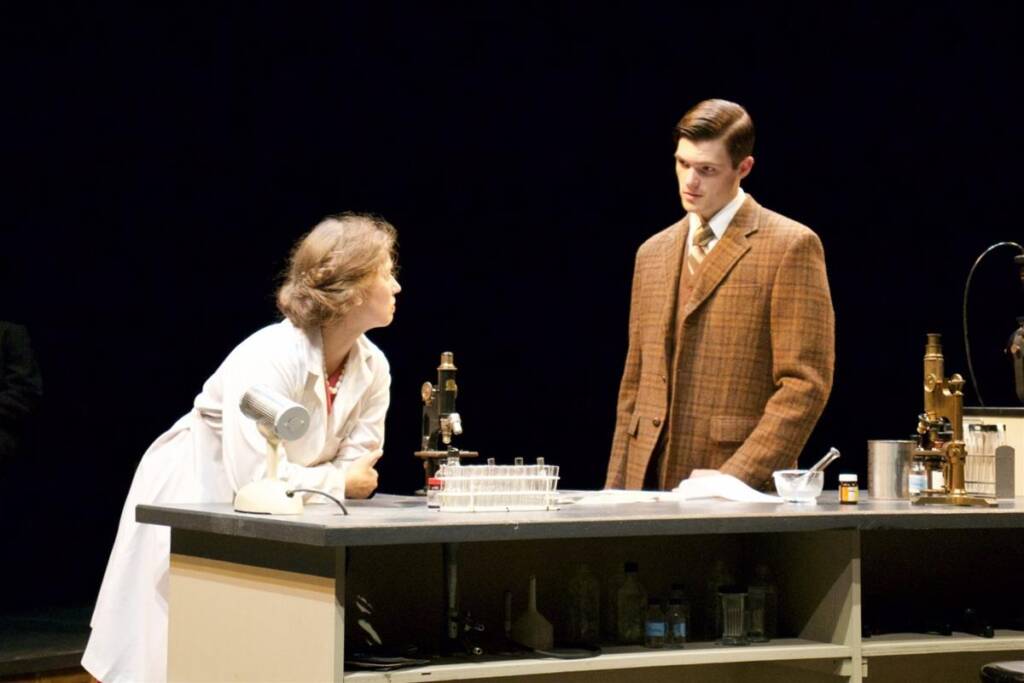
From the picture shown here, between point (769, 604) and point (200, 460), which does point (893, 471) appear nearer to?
point (769, 604)

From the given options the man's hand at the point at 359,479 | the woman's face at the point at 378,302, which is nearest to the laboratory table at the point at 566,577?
the man's hand at the point at 359,479

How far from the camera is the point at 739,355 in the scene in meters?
3.73

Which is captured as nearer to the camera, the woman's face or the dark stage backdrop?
the woman's face

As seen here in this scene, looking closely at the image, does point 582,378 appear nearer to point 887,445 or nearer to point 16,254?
point 16,254

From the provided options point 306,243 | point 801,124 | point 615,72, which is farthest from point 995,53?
point 306,243

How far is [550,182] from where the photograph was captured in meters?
6.91

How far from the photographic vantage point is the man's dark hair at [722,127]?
371 cm

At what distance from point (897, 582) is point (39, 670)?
8.55 ft

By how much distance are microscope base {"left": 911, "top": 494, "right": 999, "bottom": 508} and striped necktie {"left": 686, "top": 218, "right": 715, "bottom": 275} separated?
2.82 feet

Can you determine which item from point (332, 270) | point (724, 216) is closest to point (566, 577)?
point (332, 270)

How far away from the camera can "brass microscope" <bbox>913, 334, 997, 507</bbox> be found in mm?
3275

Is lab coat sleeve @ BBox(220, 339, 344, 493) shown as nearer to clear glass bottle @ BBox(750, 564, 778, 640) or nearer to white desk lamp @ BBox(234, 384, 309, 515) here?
white desk lamp @ BBox(234, 384, 309, 515)

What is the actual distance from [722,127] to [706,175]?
13cm

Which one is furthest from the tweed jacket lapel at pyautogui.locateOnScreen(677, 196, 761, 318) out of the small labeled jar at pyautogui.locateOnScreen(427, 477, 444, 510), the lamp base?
the lamp base
